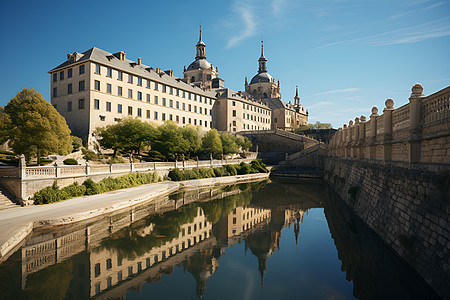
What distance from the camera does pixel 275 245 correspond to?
13.7 meters

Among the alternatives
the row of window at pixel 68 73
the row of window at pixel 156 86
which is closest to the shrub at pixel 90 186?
the row of window at pixel 156 86

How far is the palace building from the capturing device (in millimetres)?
41688

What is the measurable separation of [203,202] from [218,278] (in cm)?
1496

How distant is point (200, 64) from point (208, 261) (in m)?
89.9

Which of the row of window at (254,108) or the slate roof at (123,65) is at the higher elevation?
the slate roof at (123,65)

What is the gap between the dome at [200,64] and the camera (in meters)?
92.9

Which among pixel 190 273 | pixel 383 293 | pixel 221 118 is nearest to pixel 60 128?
pixel 190 273

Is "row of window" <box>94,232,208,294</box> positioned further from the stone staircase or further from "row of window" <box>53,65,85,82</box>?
"row of window" <box>53,65,85,82</box>

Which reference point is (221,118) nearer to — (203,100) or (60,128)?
(203,100)

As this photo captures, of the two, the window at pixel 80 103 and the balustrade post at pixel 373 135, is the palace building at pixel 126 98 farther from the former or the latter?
the balustrade post at pixel 373 135

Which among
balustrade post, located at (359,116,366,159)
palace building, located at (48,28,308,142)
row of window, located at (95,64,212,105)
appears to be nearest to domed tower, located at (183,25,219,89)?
palace building, located at (48,28,308,142)

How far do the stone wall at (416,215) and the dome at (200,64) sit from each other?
85.2 meters

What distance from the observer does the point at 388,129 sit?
45.4 ft

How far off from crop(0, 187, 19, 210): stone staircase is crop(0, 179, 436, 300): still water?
18.0 ft
